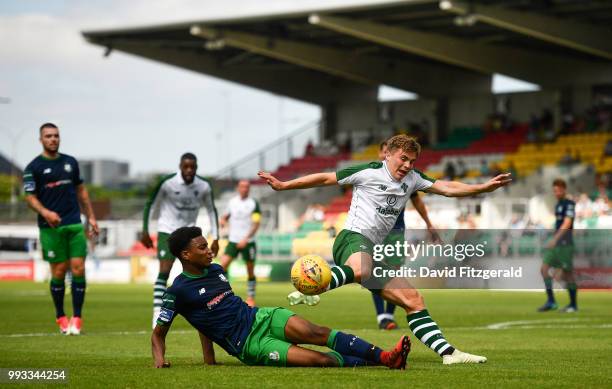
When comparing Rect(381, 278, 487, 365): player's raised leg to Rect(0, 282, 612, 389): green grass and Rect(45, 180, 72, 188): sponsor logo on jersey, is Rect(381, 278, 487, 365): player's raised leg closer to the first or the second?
Rect(0, 282, 612, 389): green grass

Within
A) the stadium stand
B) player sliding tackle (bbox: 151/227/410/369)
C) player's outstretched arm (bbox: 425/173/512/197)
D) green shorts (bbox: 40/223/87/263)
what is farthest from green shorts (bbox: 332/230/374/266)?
the stadium stand

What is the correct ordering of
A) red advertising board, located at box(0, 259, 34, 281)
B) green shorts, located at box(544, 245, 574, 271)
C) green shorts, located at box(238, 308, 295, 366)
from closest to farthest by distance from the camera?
green shorts, located at box(238, 308, 295, 366) → green shorts, located at box(544, 245, 574, 271) → red advertising board, located at box(0, 259, 34, 281)

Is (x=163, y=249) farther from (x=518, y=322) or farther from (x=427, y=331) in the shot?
(x=427, y=331)

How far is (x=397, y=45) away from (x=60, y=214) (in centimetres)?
3077

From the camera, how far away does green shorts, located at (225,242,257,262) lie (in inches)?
922

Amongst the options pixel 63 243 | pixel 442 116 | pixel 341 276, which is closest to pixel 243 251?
pixel 63 243

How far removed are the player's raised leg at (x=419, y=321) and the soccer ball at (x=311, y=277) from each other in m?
0.80

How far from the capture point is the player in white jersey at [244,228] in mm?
23375

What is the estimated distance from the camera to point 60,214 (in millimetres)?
14797

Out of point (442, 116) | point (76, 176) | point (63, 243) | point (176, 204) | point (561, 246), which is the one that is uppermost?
point (442, 116)

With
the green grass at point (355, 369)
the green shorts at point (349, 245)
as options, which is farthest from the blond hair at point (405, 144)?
the green grass at point (355, 369)

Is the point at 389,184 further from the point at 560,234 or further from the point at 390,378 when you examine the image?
the point at 560,234

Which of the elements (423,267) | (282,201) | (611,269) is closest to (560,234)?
(611,269)

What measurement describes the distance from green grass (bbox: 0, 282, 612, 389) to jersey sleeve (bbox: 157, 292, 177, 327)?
429mm
